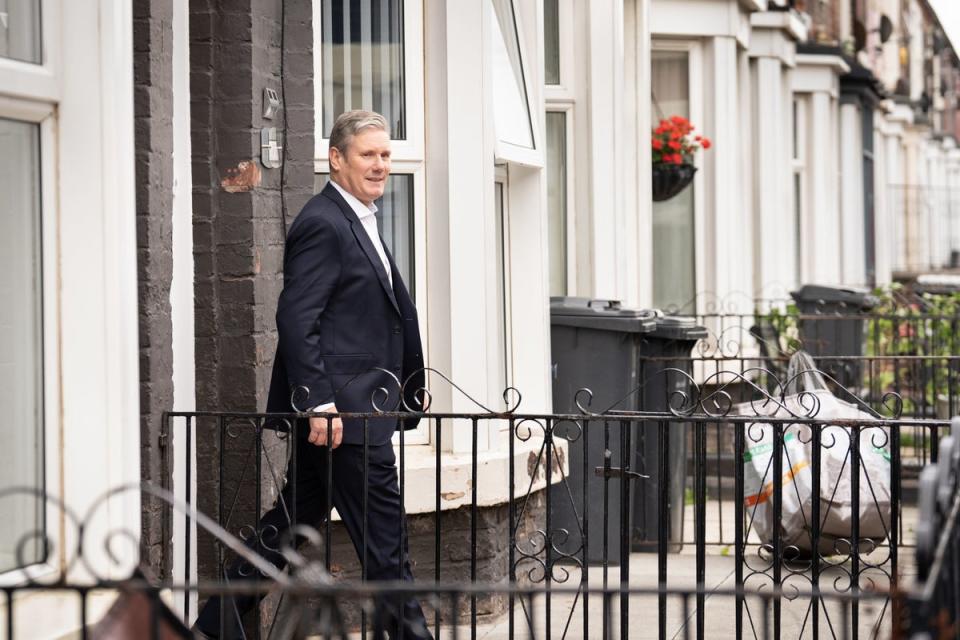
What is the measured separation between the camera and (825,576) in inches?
311

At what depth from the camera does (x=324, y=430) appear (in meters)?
5.08

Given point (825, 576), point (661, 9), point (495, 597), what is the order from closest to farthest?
point (495, 597) < point (825, 576) < point (661, 9)

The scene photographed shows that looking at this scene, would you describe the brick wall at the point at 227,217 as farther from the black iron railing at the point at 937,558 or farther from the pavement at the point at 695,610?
the black iron railing at the point at 937,558

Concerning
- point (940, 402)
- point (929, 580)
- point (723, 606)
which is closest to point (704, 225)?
point (940, 402)

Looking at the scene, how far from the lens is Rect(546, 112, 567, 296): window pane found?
359 inches

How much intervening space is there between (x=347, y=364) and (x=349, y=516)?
0.49m

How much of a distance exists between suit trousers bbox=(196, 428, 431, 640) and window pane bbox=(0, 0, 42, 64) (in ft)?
5.01

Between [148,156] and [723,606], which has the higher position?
[148,156]

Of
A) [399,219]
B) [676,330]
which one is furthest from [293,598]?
[676,330]

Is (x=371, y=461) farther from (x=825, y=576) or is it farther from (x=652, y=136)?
(x=652, y=136)

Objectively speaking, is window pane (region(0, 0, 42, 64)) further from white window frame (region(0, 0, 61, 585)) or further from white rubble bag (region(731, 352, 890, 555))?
white rubble bag (region(731, 352, 890, 555))

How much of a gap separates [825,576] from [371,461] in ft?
11.4

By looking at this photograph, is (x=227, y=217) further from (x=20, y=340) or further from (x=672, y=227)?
(x=672, y=227)

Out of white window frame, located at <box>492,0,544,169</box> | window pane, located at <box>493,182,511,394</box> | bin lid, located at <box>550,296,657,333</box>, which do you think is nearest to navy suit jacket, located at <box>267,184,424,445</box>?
white window frame, located at <box>492,0,544,169</box>
